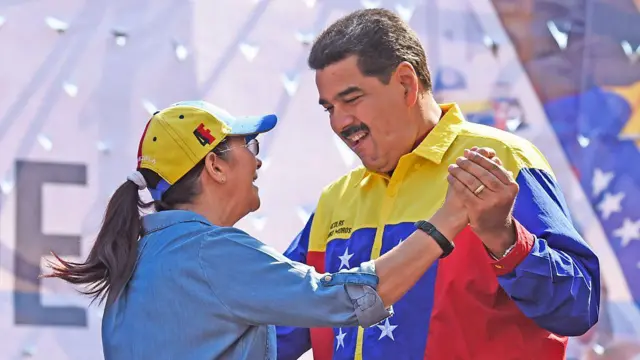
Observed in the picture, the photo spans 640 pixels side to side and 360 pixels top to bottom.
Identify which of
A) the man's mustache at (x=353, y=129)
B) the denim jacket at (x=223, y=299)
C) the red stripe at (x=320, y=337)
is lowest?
the red stripe at (x=320, y=337)

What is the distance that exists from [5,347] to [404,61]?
4.43 feet

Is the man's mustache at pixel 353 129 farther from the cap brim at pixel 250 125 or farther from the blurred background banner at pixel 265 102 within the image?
the blurred background banner at pixel 265 102

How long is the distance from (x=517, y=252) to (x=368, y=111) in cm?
55

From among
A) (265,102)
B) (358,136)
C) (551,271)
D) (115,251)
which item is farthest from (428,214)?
(265,102)

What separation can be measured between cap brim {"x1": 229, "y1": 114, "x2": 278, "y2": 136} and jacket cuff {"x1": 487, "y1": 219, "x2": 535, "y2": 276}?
0.59 m

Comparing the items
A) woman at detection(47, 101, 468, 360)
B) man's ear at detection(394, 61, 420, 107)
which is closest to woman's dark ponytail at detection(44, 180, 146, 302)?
woman at detection(47, 101, 468, 360)

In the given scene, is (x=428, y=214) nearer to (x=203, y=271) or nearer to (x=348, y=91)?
(x=348, y=91)

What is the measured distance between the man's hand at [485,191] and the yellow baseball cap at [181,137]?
497 mm

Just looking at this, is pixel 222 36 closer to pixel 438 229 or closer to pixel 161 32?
pixel 161 32

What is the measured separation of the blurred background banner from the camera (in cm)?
305

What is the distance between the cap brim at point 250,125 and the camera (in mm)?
2367

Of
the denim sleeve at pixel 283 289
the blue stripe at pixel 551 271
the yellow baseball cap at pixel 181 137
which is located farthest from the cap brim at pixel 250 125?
the blue stripe at pixel 551 271

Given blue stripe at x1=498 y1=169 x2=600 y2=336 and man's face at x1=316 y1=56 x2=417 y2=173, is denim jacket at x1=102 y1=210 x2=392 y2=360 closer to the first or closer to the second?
blue stripe at x1=498 y1=169 x2=600 y2=336

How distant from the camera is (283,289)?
210 centimetres
